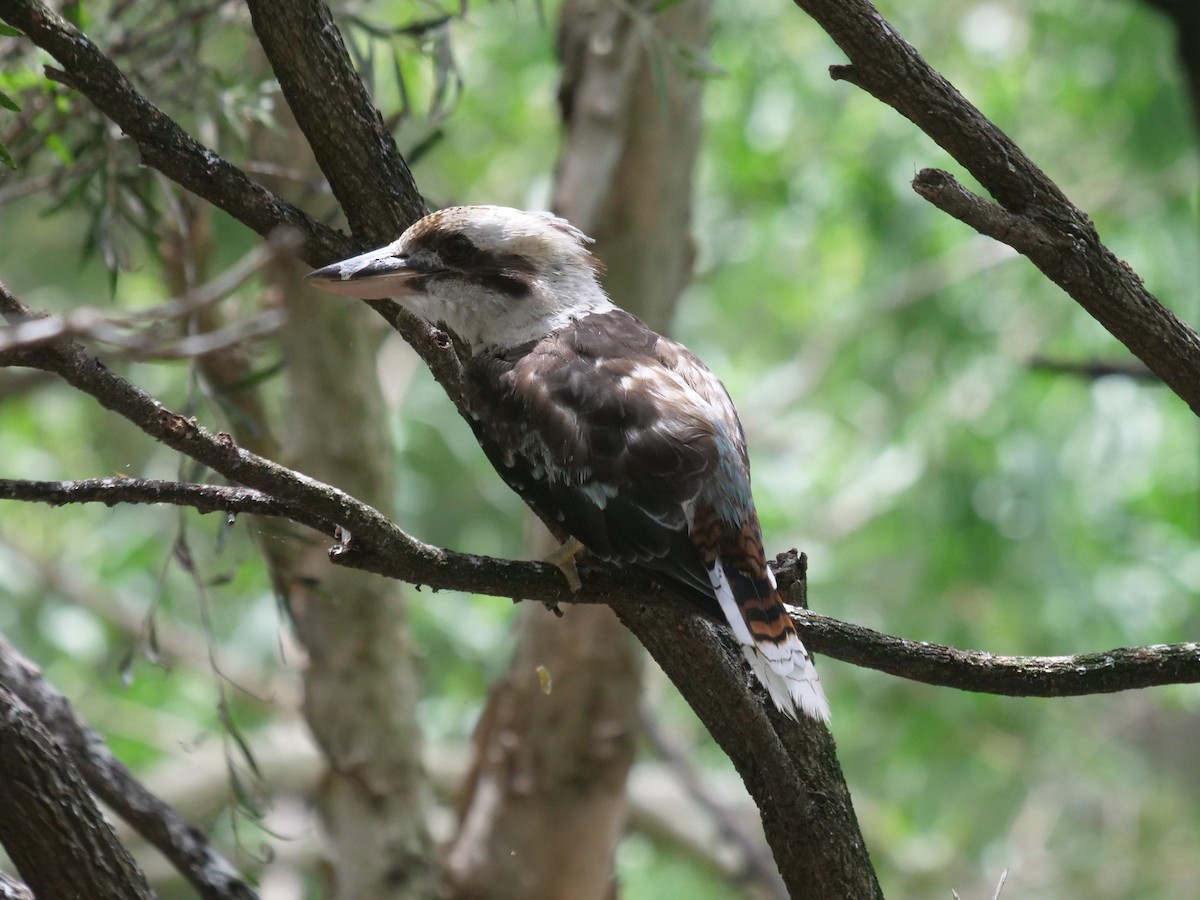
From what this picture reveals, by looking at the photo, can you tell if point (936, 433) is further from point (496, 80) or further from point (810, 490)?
point (496, 80)

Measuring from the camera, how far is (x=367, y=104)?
2.10 meters

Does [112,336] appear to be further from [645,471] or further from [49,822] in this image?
[49,822]

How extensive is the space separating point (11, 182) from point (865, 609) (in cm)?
479

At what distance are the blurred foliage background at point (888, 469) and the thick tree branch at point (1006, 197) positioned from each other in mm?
3606

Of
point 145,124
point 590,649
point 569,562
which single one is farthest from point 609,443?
point 590,649

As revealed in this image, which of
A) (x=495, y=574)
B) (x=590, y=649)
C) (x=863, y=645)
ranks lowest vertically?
(x=495, y=574)

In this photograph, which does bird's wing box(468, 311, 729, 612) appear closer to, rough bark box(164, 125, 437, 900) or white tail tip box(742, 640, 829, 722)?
white tail tip box(742, 640, 829, 722)

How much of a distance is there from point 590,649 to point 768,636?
100 inches

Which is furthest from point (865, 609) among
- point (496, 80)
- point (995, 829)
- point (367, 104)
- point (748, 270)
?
point (367, 104)

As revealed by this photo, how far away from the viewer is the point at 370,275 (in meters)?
2.10

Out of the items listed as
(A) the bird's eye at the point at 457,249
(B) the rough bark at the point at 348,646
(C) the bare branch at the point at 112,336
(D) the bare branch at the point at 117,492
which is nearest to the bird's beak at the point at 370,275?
(A) the bird's eye at the point at 457,249

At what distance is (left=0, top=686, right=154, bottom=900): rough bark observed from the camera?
6.34ft

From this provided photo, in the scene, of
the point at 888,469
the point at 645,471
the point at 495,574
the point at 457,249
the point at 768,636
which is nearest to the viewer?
the point at 495,574

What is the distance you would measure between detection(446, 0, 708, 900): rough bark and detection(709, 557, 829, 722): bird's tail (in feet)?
7.82
